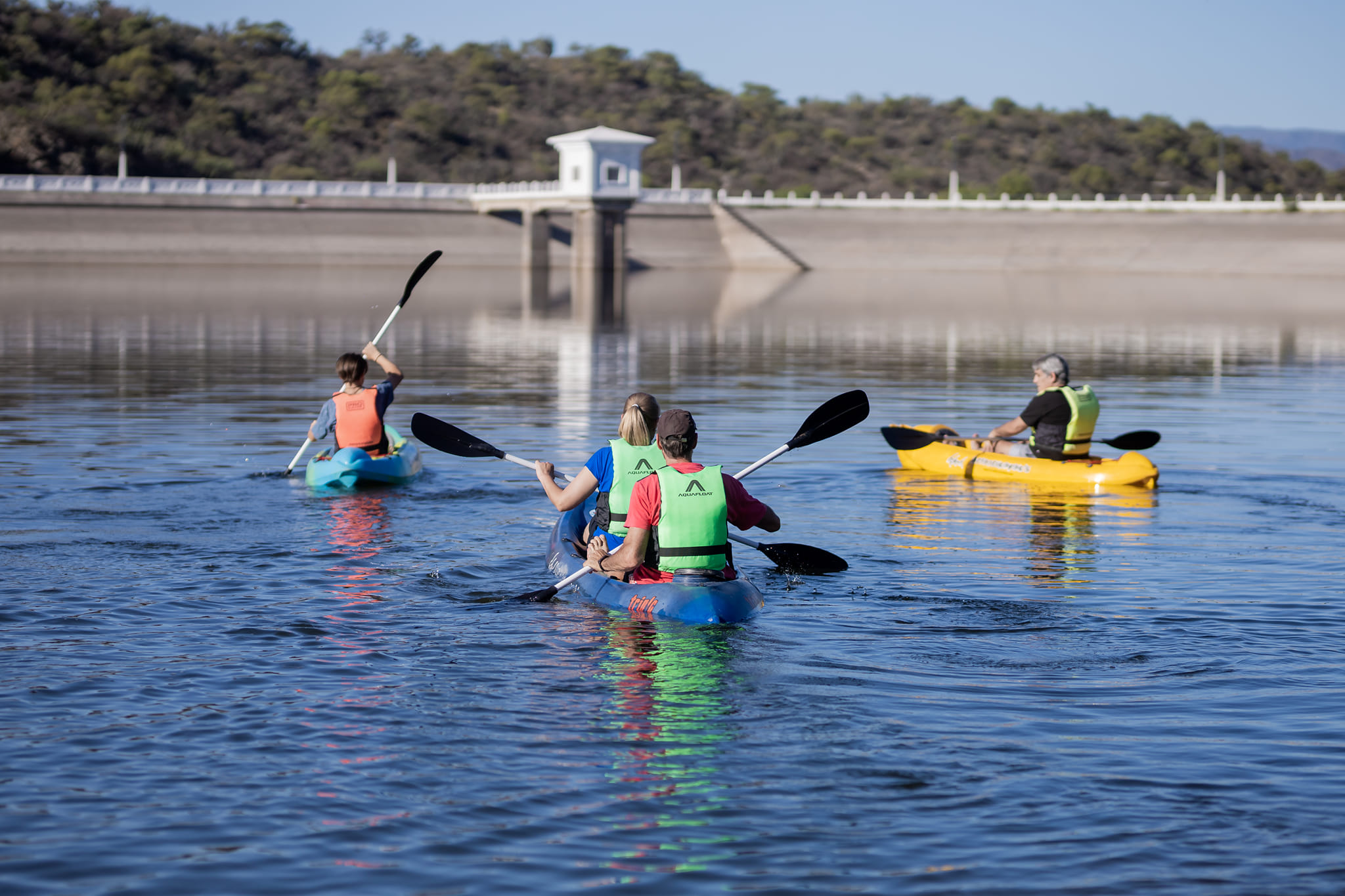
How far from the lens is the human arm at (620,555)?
929 centimetres

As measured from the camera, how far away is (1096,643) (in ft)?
29.6

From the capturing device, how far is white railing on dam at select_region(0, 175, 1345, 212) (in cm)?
7694

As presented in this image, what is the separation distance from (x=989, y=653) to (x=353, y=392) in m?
7.66

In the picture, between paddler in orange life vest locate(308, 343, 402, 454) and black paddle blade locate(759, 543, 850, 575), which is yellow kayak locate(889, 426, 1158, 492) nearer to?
black paddle blade locate(759, 543, 850, 575)

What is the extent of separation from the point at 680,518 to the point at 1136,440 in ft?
29.6

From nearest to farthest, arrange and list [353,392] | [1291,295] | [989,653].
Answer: [989,653]
[353,392]
[1291,295]

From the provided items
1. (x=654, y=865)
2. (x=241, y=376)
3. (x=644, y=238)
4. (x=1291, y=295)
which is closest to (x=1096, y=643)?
(x=654, y=865)

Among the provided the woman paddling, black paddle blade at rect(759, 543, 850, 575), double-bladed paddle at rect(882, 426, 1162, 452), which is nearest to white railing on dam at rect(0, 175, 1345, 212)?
double-bladed paddle at rect(882, 426, 1162, 452)

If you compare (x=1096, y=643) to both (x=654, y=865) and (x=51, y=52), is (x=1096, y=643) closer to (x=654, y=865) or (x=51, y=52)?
(x=654, y=865)

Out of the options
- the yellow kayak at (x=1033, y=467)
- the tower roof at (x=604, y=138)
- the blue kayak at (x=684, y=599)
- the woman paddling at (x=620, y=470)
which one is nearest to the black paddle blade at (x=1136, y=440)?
the yellow kayak at (x=1033, y=467)

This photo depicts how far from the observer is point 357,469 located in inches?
566

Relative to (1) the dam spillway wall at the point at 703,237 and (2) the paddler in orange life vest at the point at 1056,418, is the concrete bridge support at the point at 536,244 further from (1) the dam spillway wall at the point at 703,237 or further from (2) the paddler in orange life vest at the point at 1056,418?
(2) the paddler in orange life vest at the point at 1056,418

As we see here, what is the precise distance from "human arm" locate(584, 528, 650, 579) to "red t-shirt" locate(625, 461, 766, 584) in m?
0.05

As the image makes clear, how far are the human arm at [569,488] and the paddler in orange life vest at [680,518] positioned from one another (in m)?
0.55
